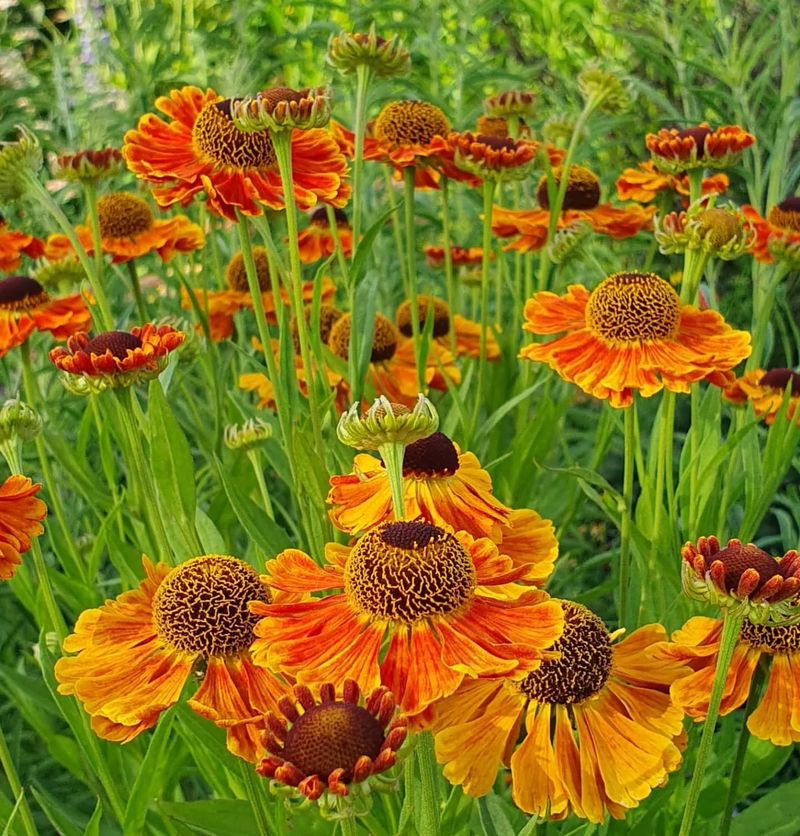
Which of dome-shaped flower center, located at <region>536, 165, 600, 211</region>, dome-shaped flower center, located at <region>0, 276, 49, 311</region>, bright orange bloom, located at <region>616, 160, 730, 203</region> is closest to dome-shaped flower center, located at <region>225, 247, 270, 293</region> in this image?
dome-shaped flower center, located at <region>0, 276, 49, 311</region>

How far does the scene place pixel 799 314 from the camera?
109 inches

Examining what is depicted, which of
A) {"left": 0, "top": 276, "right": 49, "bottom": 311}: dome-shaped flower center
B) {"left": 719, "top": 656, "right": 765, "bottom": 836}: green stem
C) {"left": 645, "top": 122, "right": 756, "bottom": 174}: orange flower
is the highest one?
{"left": 645, "top": 122, "right": 756, "bottom": 174}: orange flower

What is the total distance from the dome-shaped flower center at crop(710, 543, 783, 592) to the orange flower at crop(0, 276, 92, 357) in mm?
962

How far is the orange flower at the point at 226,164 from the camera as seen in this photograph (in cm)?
105

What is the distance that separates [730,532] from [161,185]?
106 centimetres

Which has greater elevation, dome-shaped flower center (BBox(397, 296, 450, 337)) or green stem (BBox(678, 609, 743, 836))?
green stem (BBox(678, 609, 743, 836))

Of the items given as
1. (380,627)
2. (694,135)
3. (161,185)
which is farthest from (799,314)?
(380,627)

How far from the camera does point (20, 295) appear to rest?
4.85 ft

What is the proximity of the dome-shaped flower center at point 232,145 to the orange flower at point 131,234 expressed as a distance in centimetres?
52

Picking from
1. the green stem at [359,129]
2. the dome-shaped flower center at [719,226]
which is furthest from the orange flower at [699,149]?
the green stem at [359,129]

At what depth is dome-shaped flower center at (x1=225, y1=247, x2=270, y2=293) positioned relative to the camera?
1.74 m

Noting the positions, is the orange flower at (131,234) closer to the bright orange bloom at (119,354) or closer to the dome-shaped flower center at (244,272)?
the dome-shaped flower center at (244,272)

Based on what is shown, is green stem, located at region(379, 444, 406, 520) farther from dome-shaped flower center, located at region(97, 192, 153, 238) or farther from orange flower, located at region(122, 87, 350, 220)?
dome-shaped flower center, located at region(97, 192, 153, 238)

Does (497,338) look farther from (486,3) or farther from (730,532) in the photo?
(486,3)
